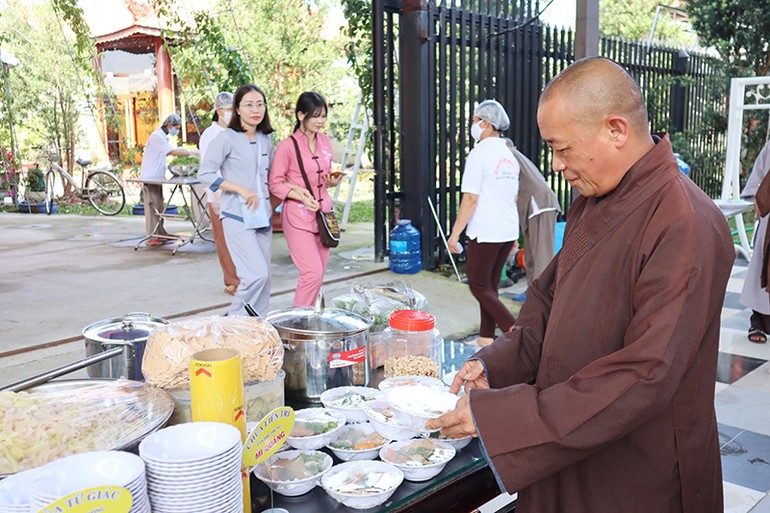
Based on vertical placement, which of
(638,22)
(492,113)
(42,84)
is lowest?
(492,113)

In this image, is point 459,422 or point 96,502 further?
point 459,422

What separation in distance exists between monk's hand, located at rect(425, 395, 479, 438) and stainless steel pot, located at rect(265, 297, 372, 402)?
22.2 inches

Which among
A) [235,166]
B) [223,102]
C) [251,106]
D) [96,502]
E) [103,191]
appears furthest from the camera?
[103,191]

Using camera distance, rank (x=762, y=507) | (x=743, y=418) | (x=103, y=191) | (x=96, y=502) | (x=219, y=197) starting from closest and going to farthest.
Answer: (x=96, y=502) < (x=762, y=507) < (x=743, y=418) < (x=219, y=197) < (x=103, y=191)

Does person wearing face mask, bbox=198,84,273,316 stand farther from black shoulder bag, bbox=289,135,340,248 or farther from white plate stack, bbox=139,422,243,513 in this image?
white plate stack, bbox=139,422,243,513

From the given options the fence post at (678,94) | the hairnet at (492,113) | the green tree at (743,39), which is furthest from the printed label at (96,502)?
the green tree at (743,39)

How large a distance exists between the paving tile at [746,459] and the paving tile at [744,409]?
0.34 feet

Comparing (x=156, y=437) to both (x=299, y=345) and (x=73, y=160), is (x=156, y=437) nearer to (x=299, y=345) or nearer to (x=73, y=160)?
(x=299, y=345)

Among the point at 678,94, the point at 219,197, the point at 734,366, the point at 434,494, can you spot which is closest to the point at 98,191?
the point at 219,197

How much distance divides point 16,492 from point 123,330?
94 cm

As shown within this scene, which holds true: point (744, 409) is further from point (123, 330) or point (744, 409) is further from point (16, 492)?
point (16, 492)

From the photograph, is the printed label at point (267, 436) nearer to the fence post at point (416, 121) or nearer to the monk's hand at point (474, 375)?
the monk's hand at point (474, 375)

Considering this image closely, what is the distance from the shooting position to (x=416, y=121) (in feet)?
23.6

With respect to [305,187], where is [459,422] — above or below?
below
